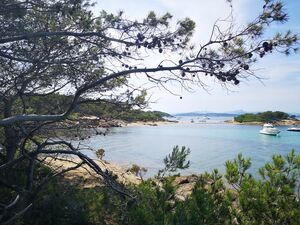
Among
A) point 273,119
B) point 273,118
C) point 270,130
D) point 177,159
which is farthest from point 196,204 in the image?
point 273,118

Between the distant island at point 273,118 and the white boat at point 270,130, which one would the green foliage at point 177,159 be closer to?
the white boat at point 270,130

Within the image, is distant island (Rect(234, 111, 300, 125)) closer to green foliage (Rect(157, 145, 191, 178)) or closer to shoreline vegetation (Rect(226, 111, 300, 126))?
shoreline vegetation (Rect(226, 111, 300, 126))

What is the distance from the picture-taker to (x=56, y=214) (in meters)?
5.88

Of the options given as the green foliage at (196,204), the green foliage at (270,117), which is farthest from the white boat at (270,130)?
the green foliage at (196,204)

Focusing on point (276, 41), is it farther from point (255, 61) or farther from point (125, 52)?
point (125, 52)

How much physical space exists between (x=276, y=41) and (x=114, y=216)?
4.18 metres

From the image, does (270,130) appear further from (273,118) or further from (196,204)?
(196,204)

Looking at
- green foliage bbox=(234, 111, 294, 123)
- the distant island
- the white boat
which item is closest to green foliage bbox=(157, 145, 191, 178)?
the white boat

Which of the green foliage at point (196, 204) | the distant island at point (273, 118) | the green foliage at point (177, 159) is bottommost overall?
the green foliage at point (196, 204)

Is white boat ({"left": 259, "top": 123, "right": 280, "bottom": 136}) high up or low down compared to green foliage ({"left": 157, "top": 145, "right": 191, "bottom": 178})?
down

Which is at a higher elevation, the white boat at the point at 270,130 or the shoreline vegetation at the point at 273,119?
the shoreline vegetation at the point at 273,119

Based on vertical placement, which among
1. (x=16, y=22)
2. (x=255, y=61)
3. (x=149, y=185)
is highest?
(x=16, y=22)

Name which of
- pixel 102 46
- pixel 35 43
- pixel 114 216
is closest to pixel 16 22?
pixel 35 43

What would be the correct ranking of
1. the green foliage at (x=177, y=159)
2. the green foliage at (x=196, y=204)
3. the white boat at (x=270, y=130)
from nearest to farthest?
the green foliage at (x=196, y=204)
the green foliage at (x=177, y=159)
the white boat at (x=270, y=130)
